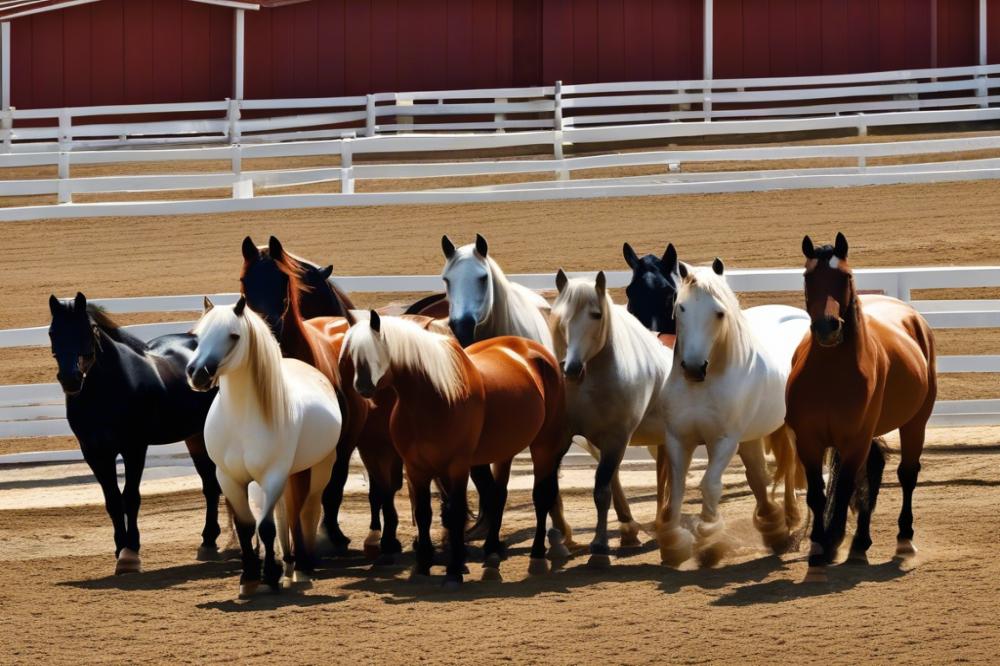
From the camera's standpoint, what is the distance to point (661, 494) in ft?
33.7

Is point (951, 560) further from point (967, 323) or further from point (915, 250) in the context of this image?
point (915, 250)

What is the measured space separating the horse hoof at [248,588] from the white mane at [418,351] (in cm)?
144

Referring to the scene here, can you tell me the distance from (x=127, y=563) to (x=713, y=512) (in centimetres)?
357

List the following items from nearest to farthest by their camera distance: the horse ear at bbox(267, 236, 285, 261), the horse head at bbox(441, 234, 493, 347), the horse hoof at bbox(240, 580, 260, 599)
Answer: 1. the horse hoof at bbox(240, 580, 260, 599)
2. the horse ear at bbox(267, 236, 285, 261)
3. the horse head at bbox(441, 234, 493, 347)

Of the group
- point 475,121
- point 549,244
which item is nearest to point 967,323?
point 549,244

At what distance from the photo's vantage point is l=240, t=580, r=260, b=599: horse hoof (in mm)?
8812

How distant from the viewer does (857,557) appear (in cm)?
920

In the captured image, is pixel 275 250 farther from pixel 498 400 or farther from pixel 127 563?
pixel 127 563

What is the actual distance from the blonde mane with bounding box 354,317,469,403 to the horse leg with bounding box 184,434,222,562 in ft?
7.05

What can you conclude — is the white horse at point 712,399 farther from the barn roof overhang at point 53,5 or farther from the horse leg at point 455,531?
the barn roof overhang at point 53,5

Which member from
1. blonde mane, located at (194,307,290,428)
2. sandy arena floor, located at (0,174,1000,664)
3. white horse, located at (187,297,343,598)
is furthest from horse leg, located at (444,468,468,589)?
blonde mane, located at (194,307,290,428)

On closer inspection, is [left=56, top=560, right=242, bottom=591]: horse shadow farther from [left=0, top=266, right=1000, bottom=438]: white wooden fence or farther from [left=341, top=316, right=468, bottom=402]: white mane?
[left=0, top=266, right=1000, bottom=438]: white wooden fence

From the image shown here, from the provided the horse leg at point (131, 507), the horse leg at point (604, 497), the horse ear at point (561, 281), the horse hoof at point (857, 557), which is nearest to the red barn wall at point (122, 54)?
the horse leg at point (131, 507)

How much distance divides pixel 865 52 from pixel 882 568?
23502 mm
